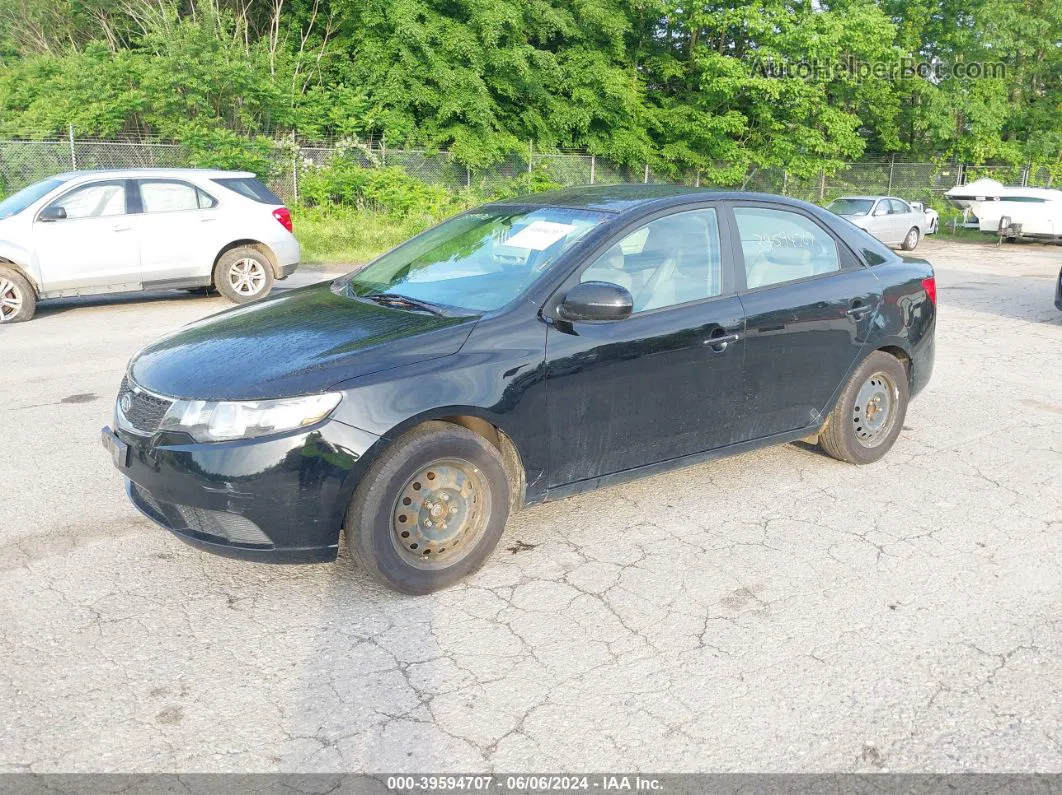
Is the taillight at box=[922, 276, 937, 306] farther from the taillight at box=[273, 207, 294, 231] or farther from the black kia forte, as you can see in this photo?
the taillight at box=[273, 207, 294, 231]

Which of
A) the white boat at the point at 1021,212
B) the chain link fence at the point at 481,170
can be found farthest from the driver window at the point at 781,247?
the white boat at the point at 1021,212

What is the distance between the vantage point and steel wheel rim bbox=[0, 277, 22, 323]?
10.4m

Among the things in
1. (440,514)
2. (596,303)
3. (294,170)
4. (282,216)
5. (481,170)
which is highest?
(481,170)

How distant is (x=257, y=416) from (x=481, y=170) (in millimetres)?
23493

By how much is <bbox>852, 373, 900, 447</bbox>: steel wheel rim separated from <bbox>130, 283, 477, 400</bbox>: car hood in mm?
2628

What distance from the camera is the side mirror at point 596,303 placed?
4.02 m

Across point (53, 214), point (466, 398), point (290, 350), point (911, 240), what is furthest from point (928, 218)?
point (290, 350)

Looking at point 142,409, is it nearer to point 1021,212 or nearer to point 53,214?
point 53,214

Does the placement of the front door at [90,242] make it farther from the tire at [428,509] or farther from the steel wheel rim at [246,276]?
the tire at [428,509]

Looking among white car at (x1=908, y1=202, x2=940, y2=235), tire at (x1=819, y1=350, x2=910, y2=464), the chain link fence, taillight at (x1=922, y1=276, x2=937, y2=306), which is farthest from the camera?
white car at (x1=908, y1=202, x2=940, y2=235)

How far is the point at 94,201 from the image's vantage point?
35.5 feet

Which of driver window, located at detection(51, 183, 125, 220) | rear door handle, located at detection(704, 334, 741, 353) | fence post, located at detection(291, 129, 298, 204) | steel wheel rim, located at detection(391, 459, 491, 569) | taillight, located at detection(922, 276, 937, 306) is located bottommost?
steel wheel rim, located at detection(391, 459, 491, 569)

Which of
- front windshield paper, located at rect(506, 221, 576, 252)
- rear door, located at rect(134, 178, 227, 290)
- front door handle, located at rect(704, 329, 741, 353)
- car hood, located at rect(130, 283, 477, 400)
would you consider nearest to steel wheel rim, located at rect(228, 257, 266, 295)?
rear door, located at rect(134, 178, 227, 290)

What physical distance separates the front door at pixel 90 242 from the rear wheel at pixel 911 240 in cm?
1908
